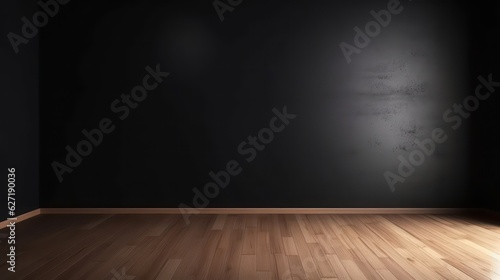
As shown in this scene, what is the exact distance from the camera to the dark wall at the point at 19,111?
3990mm

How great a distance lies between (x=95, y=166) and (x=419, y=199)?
348cm

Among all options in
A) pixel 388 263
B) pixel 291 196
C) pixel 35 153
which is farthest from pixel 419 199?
pixel 35 153

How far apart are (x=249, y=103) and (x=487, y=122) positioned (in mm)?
2535

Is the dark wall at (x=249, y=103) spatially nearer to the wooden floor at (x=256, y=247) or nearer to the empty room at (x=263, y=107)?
the empty room at (x=263, y=107)

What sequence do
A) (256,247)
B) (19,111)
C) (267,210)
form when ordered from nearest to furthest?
(256,247) < (19,111) < (267,210)

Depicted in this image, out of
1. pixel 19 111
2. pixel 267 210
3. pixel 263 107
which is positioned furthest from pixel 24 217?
pixel 263 107

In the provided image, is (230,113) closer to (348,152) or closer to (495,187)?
(348,152)

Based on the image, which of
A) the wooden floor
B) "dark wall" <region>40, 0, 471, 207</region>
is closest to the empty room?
"dark wall" <region>40, 0, 471, 207</region>

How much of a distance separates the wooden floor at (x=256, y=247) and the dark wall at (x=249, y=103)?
342mm

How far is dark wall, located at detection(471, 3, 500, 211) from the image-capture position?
457 centimetres

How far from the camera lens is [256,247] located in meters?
3.25

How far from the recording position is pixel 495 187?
4562 mm

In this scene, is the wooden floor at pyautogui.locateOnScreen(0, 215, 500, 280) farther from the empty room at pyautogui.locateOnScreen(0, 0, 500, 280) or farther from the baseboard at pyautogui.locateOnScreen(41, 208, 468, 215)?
the empty room at pyautogui.locateOnScreen(0, 0, 500, 280)

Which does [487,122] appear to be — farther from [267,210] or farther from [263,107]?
[267,210]
